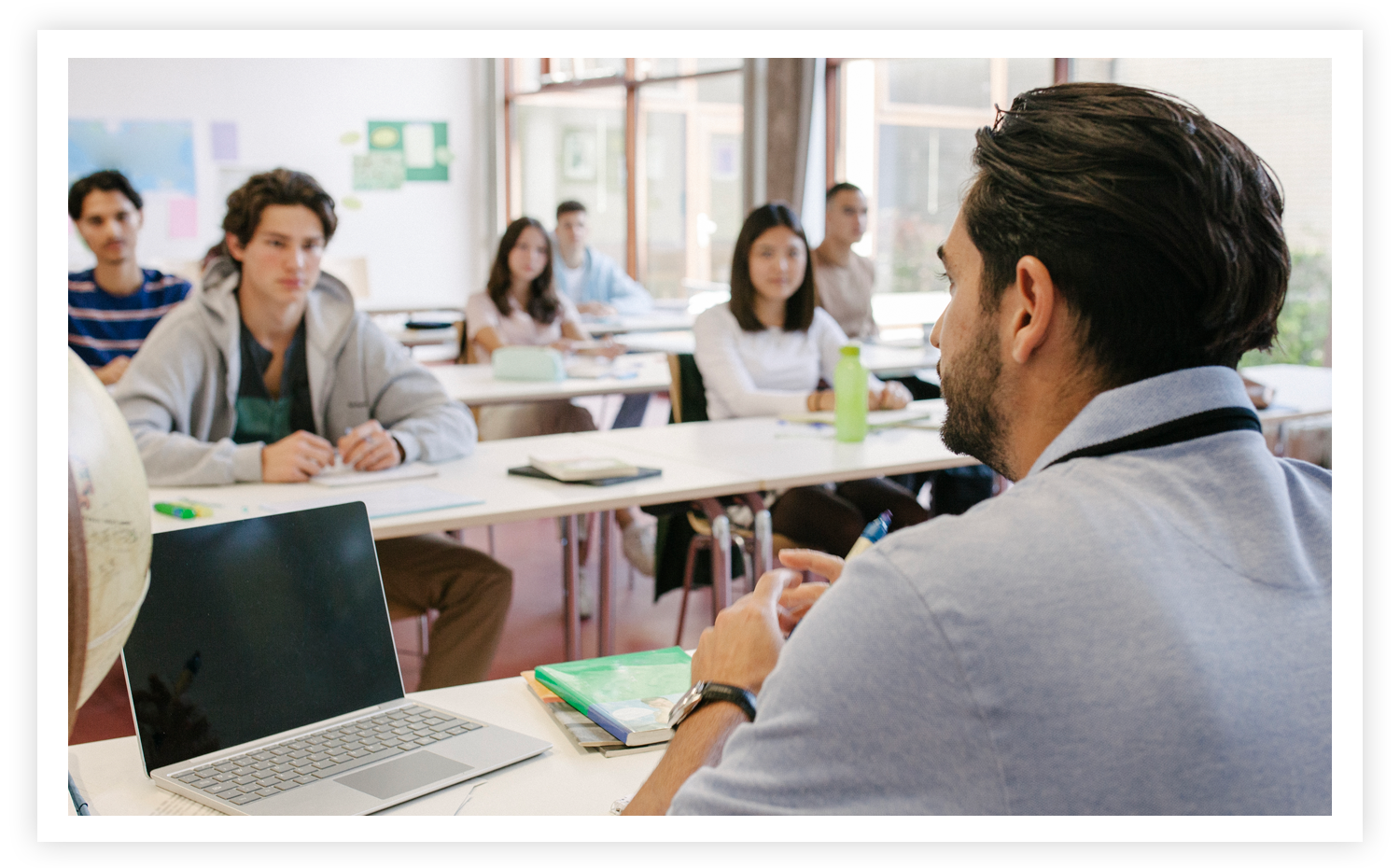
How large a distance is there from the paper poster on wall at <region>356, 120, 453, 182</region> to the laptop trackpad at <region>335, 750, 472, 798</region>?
856 centimetres

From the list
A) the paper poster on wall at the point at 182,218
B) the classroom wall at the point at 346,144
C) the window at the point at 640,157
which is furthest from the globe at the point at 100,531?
the paper poster on wall at the point at 182,218

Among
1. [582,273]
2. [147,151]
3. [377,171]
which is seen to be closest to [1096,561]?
[582,273]

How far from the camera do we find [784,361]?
12.4 ft

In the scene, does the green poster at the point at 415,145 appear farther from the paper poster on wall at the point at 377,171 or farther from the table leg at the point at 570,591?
the table leg at the point at 570,591

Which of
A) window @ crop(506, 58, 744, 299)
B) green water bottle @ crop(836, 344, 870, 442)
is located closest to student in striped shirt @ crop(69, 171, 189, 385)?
green water bottle @ crop(836, 344, 870, 442)

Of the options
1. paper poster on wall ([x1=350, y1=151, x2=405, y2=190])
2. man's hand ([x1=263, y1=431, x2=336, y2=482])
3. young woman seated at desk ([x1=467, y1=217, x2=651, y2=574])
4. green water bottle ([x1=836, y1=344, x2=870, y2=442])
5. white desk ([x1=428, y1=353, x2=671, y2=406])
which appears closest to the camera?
man's hand ([x1=263, y1=431, x2=336, y2=482])

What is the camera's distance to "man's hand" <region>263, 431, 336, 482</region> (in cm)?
240

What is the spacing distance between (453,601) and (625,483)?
48 cm

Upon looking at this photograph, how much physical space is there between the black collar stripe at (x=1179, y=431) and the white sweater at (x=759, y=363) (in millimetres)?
2590

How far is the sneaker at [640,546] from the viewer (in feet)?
13.8

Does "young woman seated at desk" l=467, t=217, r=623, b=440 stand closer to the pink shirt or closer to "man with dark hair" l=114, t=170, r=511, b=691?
the pink shirt

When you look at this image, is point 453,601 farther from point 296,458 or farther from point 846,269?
point 846,269

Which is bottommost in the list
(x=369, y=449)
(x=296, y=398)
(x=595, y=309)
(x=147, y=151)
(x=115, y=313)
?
(x=369, y=449)
